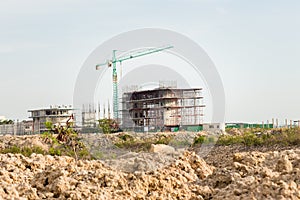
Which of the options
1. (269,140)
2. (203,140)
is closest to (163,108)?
(203,140)

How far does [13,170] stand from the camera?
8.67 metres

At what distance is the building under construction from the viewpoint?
158 feet

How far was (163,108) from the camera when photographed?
48531 mm

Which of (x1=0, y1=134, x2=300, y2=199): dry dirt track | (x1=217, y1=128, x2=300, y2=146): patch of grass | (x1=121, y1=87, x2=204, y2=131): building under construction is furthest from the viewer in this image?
(x1=121, y1=87, x2=204, y2=131): building under construction

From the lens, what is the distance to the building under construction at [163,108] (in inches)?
1892

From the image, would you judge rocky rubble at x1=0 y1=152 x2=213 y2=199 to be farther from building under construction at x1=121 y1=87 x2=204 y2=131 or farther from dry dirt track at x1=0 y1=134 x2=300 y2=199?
building under construction at x1=121 y1=87 x2=204 y2=131

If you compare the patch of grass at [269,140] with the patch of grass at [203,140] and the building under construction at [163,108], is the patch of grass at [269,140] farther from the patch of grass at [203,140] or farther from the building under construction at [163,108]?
the building under construction at [163,108]

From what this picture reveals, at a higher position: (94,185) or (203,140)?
(94,185)

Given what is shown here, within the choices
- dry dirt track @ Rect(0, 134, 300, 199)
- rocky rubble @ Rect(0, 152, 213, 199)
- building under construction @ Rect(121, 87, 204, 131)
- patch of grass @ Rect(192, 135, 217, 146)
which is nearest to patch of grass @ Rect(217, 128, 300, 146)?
patch of grass @ Rect(192, 135, 217, 146)

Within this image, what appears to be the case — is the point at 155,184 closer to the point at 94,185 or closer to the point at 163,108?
the point at 94,185

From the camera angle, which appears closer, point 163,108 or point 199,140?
point 199,140

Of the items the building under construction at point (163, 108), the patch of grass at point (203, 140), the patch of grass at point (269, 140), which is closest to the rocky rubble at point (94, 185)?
the patch of grass at point (269, 140)

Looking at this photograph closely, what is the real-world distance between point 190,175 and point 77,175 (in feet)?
8.00

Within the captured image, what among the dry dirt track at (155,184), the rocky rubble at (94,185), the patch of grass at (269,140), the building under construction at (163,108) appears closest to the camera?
the dry dirt track at (155,184)
